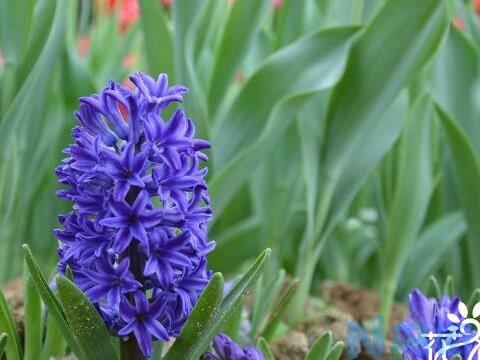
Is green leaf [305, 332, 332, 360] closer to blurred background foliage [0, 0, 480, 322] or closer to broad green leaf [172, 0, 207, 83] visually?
blurred background foliage [0, 0, 480, 322]

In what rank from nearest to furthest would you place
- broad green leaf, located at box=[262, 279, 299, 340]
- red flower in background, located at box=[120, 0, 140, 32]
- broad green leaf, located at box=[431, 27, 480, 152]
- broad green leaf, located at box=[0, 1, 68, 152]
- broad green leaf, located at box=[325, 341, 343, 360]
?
broad green leaf, located at box=[325, 341, 343, 360]
broad green leaf, located at box=[262, 279, 299, 340]
broad green leaf, located at box=[0, 1, 68, 152]
broad green leaf, located at box=[431, 27, 480, 152]
red flower in background, located at box=[120, 0, 140, 32]

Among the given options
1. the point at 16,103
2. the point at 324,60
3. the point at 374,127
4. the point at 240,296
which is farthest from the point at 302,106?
the point at 240,296

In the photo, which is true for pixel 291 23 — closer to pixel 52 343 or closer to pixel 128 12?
pixel 52 343

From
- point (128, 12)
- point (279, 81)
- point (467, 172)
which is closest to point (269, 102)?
point (279, 81)

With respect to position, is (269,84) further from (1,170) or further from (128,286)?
(128,286)

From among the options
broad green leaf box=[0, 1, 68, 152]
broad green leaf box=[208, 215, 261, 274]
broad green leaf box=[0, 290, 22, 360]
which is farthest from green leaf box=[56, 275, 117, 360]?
broad green leaf box=[208, 215, 261, 274]

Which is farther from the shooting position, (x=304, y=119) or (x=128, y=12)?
(x=128, y=12)
